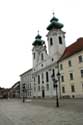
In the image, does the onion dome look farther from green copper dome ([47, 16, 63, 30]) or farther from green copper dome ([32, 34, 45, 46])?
green copper dome ([32, 34, 45, 46])

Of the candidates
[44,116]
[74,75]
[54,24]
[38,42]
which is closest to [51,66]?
[74,75]

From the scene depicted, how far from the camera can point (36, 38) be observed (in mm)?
74562

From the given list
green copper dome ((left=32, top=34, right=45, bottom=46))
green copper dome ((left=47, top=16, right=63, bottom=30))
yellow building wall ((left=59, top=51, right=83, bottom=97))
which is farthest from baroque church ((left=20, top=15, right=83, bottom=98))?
green copper dome ((left=32, top=34, right=45, bottom=46))

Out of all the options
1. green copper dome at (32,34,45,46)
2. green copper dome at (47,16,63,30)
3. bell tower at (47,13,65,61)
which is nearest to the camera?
bell tower at (47,13,65,61)

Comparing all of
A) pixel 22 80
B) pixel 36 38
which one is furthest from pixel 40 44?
pixel 22 80

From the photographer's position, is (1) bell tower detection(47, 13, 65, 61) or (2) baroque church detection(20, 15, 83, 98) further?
(1) bell tower detection(47, 13, 65, 61)

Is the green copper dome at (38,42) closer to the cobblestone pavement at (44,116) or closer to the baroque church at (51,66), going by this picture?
the baroque church at (51,66)

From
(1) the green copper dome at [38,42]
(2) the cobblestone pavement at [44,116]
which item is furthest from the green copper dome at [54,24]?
(2) the cobblestone pavement at [44,116]

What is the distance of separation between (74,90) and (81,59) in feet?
27.5

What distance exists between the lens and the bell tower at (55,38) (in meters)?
53.0

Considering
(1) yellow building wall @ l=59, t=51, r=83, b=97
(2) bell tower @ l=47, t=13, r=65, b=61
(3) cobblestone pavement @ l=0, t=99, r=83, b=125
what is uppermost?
(2) bell tower @ l=47, t=13, r=65, b=61

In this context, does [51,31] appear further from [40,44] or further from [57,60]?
[40,44]

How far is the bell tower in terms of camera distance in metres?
53.0

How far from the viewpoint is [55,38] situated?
5378cm
